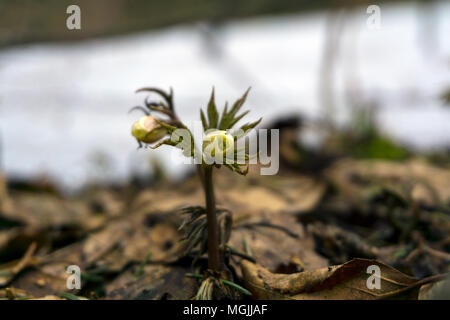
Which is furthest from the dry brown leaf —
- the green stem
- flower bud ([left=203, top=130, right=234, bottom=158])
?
flower bud ([left=203, top=130, right=234, bottom=158])

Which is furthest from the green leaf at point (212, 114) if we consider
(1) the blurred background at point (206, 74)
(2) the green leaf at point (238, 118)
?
(1) the blurred background at point (206, 74)

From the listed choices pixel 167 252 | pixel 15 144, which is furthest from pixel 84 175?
pixel 167 252

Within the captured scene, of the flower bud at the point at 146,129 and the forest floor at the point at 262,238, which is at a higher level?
the flower bud at the point at 146,129

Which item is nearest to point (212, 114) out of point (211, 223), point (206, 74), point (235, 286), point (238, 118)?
point (238, 118)

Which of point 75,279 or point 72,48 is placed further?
point 72,48

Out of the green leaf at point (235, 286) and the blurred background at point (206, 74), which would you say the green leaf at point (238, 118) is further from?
the blurred background at point (206, 74)
